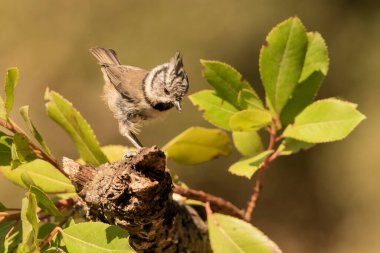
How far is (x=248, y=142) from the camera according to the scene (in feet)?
5.43

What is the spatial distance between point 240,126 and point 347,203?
3.08 m

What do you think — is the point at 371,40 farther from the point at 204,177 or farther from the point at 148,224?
the point at 148,224

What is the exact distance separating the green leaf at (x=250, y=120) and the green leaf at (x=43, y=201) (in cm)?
50

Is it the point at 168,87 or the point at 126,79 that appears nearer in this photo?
the point at 168,87

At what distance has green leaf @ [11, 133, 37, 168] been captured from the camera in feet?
4.19

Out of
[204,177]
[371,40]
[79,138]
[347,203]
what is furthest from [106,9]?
[79,138]

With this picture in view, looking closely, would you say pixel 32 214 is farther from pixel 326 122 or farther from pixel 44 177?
pixel 326 122

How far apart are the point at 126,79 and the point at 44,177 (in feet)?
3.28

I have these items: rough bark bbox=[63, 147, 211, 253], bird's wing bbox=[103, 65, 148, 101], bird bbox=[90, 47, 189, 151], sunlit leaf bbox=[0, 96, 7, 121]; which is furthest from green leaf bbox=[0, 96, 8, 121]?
bird's wing bbox=[103, 65, 148, 101]

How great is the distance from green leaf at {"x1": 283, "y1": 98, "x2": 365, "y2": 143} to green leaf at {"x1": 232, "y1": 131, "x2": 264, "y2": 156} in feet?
0.54

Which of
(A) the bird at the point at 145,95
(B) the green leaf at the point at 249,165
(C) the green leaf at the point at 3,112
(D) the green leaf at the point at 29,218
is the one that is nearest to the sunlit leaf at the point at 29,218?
(D) the green leaf at the point at 29,218

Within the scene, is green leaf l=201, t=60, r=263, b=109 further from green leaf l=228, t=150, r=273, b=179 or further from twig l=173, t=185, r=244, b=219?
twig l=173, t=185, r=244, b=219

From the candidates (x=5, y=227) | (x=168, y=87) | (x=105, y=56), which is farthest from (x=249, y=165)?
(x=105, y=56)

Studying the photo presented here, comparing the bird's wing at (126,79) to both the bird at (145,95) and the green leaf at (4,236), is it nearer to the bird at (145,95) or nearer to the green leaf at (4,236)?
the bird at (145,95)
